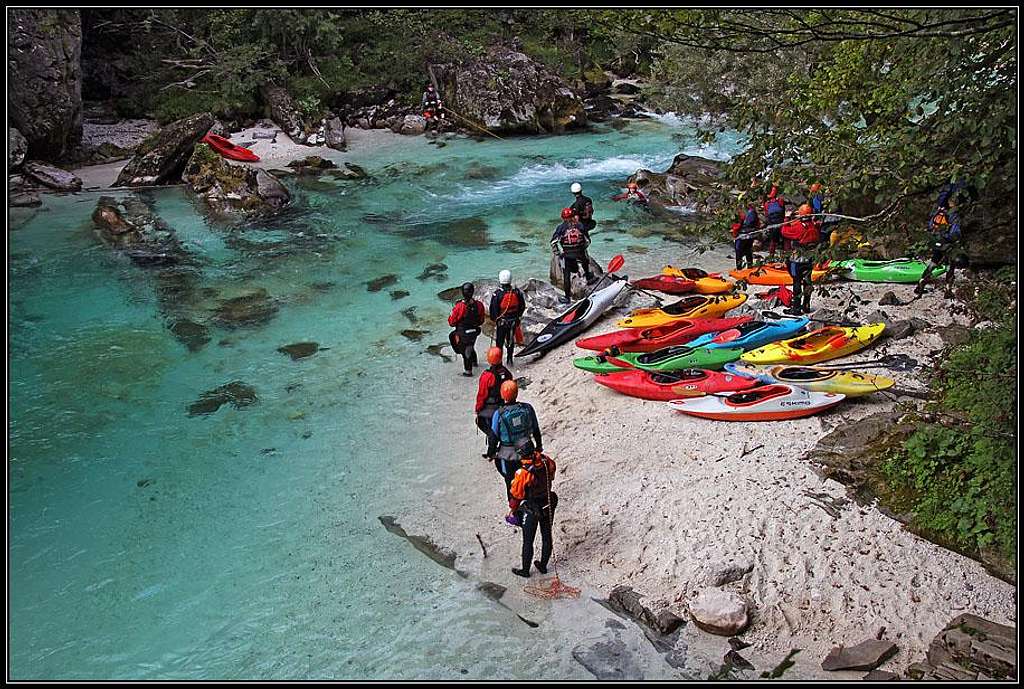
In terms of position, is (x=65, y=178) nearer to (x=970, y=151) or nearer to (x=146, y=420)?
(x=146, y=420)

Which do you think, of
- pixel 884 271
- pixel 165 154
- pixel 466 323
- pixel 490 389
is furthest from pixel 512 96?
pixel 490 389

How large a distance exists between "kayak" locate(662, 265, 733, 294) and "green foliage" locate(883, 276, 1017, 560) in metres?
4.84

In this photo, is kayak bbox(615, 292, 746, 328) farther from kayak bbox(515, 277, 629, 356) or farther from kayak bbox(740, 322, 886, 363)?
kayak bbox(740, 322, 886, 363)

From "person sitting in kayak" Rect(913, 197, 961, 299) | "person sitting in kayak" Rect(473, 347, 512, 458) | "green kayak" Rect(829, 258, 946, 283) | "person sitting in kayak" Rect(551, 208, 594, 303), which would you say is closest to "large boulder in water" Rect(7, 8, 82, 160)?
"person sitting in kayak" Rect(551, 208, 594, 303)

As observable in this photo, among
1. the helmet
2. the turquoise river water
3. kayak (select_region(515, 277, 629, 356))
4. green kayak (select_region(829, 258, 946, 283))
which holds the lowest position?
the turquoise river water

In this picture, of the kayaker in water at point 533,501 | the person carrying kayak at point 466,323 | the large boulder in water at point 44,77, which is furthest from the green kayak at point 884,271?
the large boulder in water at point 44,77

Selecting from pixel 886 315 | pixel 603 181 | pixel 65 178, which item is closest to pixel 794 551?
pixel 886 315

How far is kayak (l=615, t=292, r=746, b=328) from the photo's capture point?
35.0 feet

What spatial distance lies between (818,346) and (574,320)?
325 cm

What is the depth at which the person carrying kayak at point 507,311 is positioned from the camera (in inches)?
404

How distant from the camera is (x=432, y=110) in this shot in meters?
25.4

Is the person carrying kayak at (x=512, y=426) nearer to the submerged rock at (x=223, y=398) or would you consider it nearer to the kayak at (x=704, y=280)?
the submerged rock at (x=223, y=398)

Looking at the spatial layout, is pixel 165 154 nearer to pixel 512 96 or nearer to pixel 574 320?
pixel 512 96

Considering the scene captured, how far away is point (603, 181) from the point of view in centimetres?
2028
